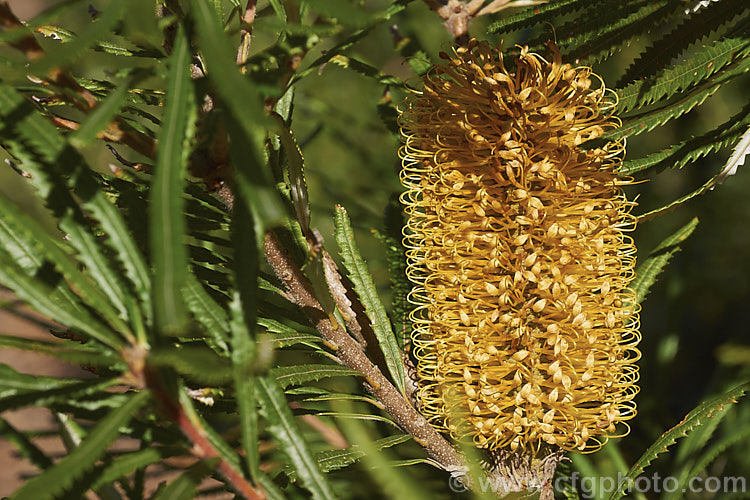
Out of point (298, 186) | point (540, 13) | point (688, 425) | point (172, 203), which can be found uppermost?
point (540, 13)

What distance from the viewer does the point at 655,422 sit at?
81 cm

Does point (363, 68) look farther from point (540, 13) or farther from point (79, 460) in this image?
point (79, 460)

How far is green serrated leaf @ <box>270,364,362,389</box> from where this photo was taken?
1.32 feet

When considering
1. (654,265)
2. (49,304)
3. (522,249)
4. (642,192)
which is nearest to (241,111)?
(49,304)

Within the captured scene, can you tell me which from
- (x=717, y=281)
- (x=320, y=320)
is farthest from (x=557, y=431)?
(x=717, y=281)

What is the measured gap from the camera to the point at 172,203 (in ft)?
0.76

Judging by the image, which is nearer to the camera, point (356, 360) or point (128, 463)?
point (128, 463)

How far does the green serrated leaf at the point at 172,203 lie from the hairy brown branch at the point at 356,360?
0.55ft

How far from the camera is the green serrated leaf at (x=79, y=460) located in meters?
0.23

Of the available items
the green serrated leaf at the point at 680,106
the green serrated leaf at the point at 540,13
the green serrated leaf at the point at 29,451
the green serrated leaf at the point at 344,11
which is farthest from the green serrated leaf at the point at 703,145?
the green serrated leaf at the point at 29,451

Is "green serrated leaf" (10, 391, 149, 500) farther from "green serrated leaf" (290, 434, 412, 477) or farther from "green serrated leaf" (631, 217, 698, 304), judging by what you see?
"green serrated leaf" (631, 217, 698, 304)

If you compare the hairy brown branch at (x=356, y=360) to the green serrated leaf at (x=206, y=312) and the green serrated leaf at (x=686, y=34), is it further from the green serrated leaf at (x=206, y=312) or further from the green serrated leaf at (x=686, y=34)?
the green serrated leaf at (x=686, y=34)

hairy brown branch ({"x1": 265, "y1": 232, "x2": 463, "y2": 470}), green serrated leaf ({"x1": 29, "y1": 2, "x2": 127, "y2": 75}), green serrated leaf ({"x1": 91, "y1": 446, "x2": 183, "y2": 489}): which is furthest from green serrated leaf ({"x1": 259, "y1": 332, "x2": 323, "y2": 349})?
green serrated leaf ({"x1": 29, "y1": 2, "x2": 127, "y2": 75})
